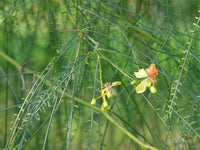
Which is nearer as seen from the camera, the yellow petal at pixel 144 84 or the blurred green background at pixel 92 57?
the yellow petal at pixel 144 84

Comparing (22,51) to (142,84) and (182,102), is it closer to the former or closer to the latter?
(182,102)

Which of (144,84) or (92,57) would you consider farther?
(92,57)

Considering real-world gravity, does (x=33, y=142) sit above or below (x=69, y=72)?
below

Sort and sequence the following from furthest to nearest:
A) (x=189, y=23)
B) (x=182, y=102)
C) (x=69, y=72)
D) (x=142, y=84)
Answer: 1. (x=189, y=23)
2. (x=182, y=102)
3. (x=69, y=72)
4. (x=142, y=84)

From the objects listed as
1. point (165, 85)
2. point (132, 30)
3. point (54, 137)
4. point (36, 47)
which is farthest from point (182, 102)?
Result: point (36, 47)

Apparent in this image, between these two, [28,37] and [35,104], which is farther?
[28,37]

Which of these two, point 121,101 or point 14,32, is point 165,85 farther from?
point 14,32

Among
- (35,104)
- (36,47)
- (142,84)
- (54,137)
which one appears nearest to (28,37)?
(36,47)

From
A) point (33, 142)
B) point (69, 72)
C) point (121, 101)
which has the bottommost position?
point (33, 142)

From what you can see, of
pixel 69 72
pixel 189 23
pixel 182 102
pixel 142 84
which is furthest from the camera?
pixel 189 23

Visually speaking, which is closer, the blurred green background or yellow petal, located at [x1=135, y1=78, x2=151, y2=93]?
yellow petal, located at [x1=135, y1=78, x2=151, y2=93]
